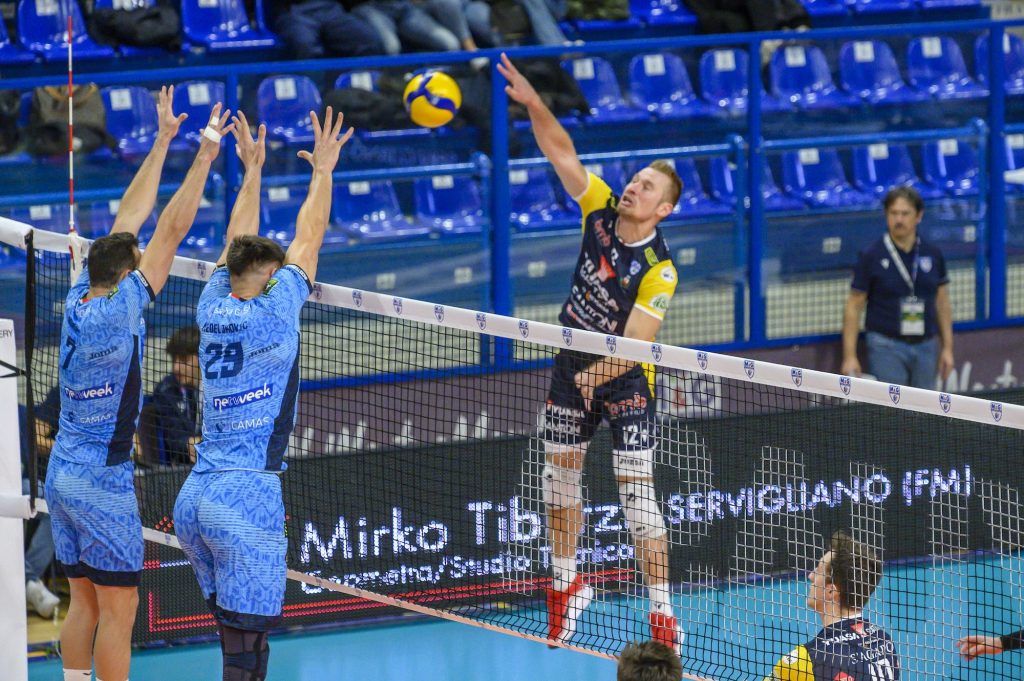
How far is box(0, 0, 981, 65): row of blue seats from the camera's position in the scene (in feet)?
41.4

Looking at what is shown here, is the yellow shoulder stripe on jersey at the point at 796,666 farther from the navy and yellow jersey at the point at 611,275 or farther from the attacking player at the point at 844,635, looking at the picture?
the navy and yellow jersey at the point at 611,275

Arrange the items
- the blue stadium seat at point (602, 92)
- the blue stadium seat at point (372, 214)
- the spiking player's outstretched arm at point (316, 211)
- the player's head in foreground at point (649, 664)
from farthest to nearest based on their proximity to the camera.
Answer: the blue stadium seat at point (602, 92)
the blue stadium seat at point (372, 214)
the spiking player's outstretched arm at point (316, 211)
the player's head in foreground at point (649, 664)

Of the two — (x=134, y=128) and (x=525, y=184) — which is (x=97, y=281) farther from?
(x=525, y=184)

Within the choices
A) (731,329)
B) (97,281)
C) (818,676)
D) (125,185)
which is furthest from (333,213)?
(818,676)

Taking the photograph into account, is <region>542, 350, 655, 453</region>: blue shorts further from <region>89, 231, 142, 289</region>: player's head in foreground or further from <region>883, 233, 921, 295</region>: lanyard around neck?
<region>883, 233, 921, 295</region>: lanyard around neck

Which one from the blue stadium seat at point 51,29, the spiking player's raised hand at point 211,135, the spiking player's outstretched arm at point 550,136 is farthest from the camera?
the blue stadium seat at point 51,29

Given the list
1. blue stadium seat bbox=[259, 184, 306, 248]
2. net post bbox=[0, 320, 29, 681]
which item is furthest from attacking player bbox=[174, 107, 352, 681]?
blue stadium seat bbox=[259, 184, 306, 248]

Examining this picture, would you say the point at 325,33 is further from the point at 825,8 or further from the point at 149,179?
the point at 149,179

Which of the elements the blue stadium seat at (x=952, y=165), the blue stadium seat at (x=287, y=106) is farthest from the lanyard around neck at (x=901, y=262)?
the blue stadium seat at (x=287, y=106)

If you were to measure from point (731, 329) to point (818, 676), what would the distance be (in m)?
6.14

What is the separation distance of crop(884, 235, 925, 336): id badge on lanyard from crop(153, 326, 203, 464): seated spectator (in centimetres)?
539

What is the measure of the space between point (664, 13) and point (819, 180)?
125 inches

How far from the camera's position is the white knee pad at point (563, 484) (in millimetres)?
7988

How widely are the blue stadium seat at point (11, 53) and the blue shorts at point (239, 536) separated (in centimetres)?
708
